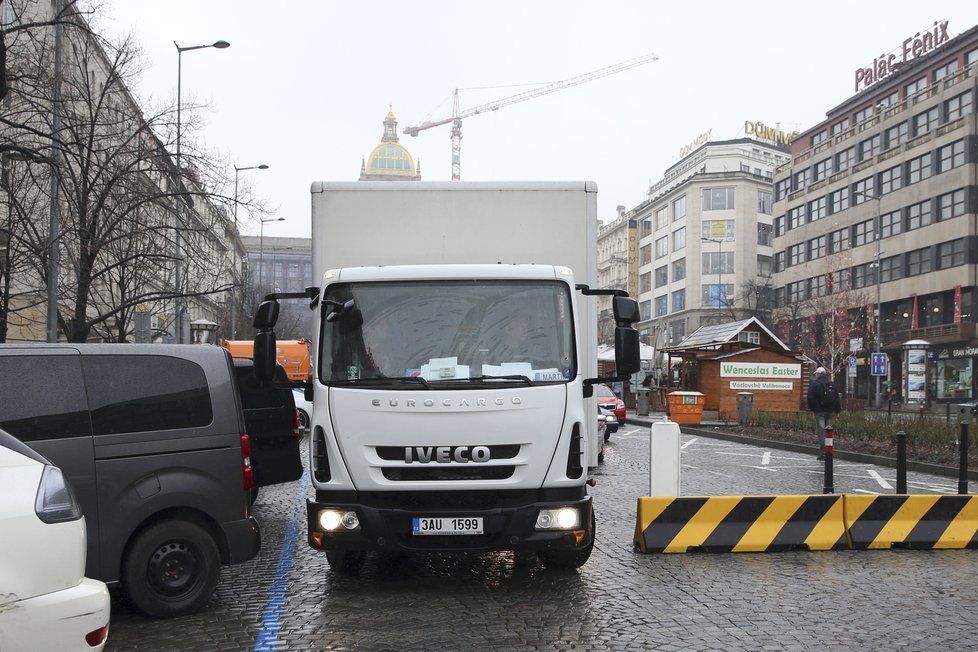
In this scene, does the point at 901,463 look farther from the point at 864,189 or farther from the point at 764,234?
the point at 764,234

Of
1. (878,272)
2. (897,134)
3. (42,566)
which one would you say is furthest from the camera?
(897,134)

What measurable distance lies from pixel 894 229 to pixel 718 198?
131 feet

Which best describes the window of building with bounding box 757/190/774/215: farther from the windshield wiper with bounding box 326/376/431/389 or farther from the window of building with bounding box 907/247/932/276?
the windshield wiper with bounding box 326/376/431/389

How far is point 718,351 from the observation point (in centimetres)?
3719

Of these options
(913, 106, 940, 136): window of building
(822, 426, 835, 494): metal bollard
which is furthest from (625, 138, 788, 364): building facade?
(822, 426, 835, 494): metal bollard

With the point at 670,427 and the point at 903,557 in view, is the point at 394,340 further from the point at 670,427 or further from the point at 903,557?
the point at 903,557

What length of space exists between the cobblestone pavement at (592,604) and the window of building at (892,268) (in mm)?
57978

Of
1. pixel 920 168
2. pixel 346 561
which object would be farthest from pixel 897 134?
pixel 346 561

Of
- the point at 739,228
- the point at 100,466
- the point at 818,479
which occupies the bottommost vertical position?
the point at 818,479

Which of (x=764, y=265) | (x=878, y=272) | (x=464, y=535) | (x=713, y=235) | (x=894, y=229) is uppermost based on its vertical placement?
(x=713, y=235)

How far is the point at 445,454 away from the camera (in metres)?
6.93

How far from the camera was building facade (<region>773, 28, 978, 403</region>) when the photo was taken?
5684 centimetres

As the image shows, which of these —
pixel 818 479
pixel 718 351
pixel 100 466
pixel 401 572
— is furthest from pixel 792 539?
pixel 718 351

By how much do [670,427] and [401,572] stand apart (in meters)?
2.69
